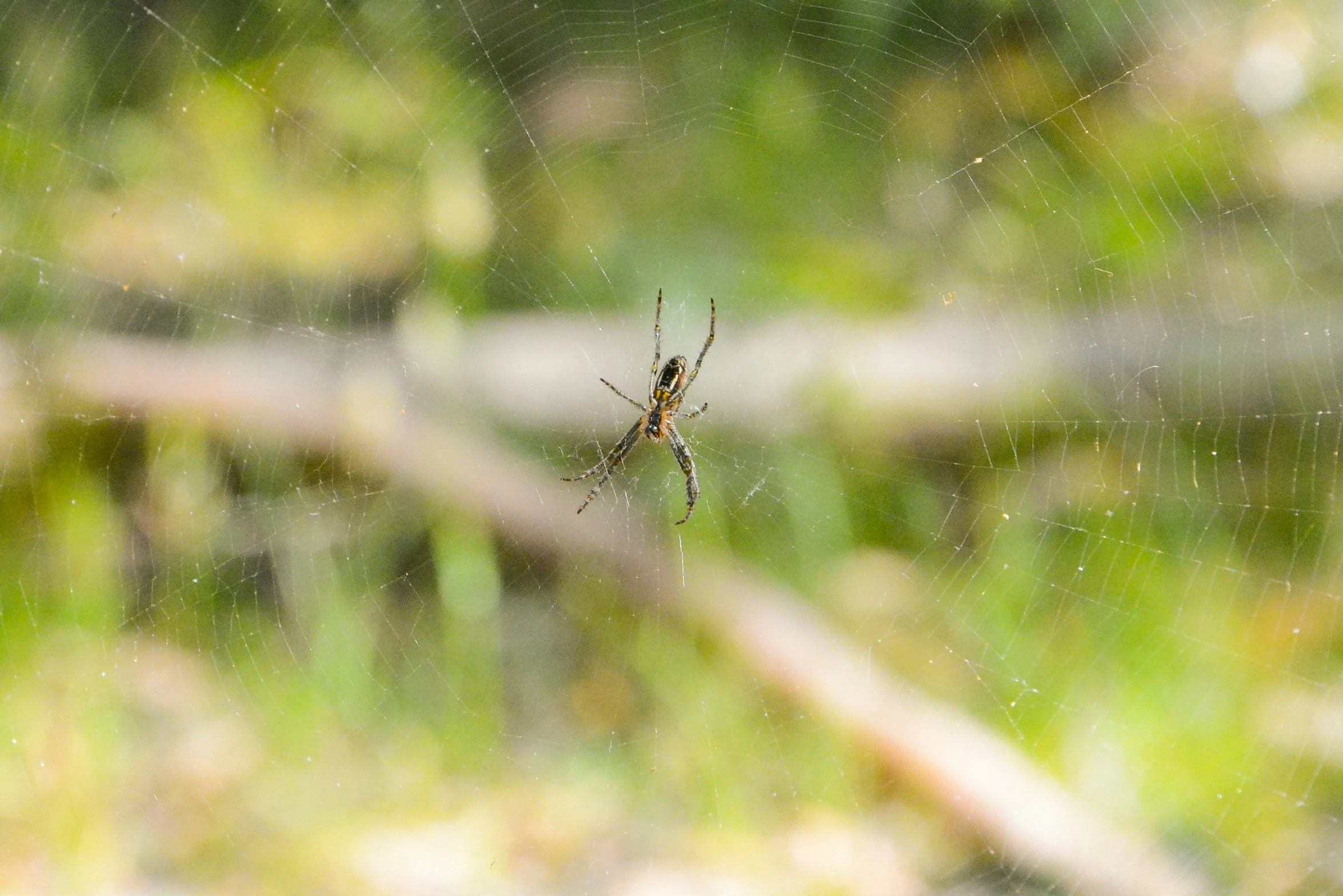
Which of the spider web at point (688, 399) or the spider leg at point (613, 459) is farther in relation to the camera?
the spider leg at point (613, 459)

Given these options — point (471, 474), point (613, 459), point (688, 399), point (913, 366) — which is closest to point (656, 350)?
point (688, 399)

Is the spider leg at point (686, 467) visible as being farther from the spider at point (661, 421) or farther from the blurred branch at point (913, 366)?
the blurred branch at point (913, 366)

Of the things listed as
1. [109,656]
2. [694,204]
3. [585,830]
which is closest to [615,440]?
[694,204]

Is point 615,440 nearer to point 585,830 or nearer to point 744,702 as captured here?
point 744,702

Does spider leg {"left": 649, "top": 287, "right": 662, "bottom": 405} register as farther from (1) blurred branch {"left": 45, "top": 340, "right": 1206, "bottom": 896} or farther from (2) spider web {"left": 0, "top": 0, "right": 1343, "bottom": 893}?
(1) blurred branch {"left": 45, "top": 340, "right": 1206, "bottom": 896}

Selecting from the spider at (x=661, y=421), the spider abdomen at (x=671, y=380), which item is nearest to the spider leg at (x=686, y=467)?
the spider at (x=661, y=421)

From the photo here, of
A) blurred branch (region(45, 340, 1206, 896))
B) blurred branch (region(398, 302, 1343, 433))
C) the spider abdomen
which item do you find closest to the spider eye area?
the spider abdomen

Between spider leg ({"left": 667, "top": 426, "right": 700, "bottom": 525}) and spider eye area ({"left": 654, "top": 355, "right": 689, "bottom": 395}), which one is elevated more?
spider eye area ({"left": 654, "top": 355, "right": 689, "bottom": 395})
